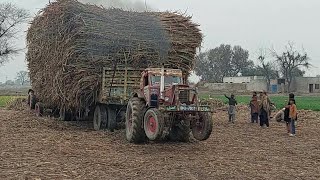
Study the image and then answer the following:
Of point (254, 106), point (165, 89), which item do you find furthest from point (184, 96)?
point (254, 106)

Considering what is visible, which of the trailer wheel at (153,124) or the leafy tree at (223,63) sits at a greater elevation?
the leafy tree at (223,63)

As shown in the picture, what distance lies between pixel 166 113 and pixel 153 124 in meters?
0.51

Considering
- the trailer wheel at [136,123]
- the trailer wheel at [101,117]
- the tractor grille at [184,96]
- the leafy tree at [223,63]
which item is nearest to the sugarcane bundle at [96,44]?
the trailer wheel at [101,117]

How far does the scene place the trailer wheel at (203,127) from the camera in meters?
12.7

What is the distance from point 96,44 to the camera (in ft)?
55.2

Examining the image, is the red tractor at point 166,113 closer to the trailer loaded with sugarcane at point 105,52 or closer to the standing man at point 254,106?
the trailer loaded with sugarcane at point 105,52

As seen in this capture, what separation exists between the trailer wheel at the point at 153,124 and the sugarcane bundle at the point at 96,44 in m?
4.87

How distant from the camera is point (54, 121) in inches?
768

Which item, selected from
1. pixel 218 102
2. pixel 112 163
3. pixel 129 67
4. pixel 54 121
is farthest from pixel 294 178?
pixel 218 102

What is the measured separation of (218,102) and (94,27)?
1999cm

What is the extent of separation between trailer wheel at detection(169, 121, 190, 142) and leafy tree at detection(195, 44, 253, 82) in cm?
9970

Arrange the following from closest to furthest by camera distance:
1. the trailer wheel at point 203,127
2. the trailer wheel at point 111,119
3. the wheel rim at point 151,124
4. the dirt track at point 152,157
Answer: the dirt track at point 152,157 → the wheel rim at point 151,124 → the trailer wheel at point 203,127 → the trailer wheel at point 111,119

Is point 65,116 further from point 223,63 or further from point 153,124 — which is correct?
point 223,63

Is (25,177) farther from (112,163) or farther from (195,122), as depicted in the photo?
(195,122)
